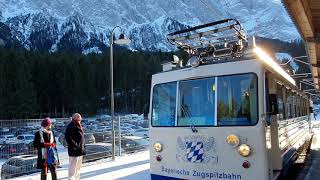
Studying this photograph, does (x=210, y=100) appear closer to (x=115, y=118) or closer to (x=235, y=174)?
(x=235, y=174)

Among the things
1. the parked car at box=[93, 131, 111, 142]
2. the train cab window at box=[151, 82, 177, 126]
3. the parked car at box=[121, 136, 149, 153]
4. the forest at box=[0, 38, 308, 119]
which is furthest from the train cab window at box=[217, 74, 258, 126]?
the forest at box=[0, 38, 308, 119]

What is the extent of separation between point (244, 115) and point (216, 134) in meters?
0.58

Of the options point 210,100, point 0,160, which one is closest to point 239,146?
point 210,100

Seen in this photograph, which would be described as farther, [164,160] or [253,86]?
[164,160]

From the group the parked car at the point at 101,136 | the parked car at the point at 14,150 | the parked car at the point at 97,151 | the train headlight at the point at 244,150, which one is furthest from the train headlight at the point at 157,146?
the parked car at the point at 101,136

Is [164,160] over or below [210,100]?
below

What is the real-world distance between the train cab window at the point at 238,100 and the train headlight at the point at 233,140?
226 millimetres

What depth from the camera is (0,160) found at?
45.3ft

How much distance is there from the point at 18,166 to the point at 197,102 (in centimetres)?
757

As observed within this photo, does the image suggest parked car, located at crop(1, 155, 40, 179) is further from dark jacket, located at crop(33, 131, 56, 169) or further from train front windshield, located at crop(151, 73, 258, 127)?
train front windshield, located at crop(151, 73, 258, 127)

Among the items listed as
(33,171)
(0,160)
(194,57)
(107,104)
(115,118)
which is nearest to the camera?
(194,57)

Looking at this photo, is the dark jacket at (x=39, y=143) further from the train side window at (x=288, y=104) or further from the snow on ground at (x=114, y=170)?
the train side window at (x=288, y=104)

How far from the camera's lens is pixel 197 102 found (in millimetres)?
8633

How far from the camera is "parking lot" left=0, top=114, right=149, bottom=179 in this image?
45.6ft
